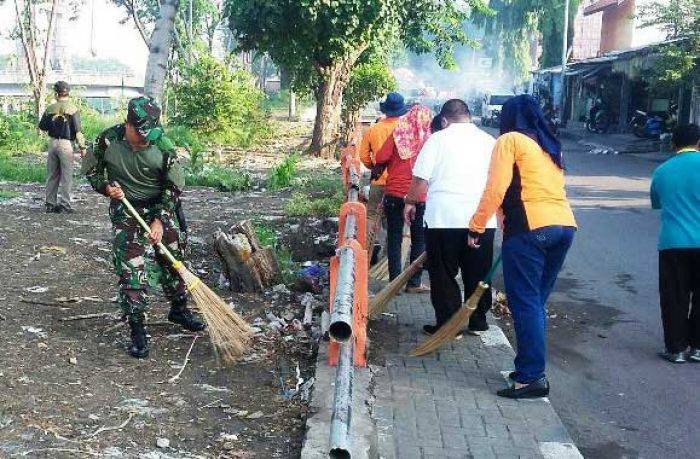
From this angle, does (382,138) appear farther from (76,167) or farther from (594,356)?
(76,167)

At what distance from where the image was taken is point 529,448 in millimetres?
4164

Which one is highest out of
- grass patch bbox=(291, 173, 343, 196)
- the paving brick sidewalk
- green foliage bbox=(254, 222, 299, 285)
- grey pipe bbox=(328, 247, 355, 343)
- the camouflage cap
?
the camouflage cap

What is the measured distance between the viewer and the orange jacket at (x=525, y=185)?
471cm

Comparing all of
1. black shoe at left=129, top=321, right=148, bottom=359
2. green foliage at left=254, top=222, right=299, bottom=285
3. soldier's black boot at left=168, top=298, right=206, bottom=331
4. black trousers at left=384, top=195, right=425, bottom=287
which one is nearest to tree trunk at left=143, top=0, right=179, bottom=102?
green foliage at left=254, top=222, right=299, bottom=285

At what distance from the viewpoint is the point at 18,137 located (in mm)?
18641

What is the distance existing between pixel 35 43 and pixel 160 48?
15.9 metres

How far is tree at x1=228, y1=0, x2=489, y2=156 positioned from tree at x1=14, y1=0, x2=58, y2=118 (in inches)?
279

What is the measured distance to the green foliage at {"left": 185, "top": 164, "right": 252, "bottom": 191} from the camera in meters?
13.9

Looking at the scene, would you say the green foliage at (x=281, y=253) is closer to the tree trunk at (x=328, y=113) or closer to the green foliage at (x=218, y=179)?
the green foliage at (x=218, y=179)

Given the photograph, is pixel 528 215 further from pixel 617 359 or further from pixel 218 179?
pixel 218 179

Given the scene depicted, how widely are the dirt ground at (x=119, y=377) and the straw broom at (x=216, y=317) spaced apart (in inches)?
4.0

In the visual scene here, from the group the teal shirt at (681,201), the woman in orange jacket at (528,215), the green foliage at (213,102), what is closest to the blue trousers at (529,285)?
the woman in orange jacket at (528,215)

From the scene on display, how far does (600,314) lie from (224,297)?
3.25 metres

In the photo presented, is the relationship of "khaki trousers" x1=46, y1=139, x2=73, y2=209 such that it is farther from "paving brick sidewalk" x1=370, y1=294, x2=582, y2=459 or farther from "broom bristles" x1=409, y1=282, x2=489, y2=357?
"broom bristles" x1=409, y1=282, x2=489, y2=357
